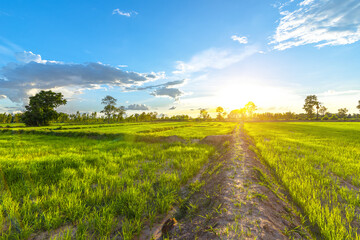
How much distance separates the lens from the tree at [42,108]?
147 ft

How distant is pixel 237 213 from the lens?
306 centimetres

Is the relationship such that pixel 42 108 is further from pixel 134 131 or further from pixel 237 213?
pixel 237 213

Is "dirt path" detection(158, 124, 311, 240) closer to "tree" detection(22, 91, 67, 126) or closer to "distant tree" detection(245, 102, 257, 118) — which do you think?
"tree" detection(22, 91, 67, 126)

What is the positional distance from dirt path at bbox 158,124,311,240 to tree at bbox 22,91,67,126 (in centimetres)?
6167

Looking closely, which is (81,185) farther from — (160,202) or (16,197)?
(160,202)

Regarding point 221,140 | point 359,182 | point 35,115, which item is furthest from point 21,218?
point 35,115

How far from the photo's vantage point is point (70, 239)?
8.26ft

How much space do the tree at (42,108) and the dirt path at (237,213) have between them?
6167 cm

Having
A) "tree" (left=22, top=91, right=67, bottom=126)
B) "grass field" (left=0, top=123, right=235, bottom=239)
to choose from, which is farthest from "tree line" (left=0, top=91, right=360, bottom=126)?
"grass field" (left=0, top=123, right=235, bottom=239)

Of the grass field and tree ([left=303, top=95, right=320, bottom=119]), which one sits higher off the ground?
tree ([left=303, top=95, right=320, bottom=119])

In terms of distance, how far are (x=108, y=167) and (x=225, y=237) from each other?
5.82m

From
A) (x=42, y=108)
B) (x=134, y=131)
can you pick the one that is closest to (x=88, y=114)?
(x=42, y=108)

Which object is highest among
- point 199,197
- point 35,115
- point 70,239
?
point 35,115

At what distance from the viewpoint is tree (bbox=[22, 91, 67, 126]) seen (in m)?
44.8
